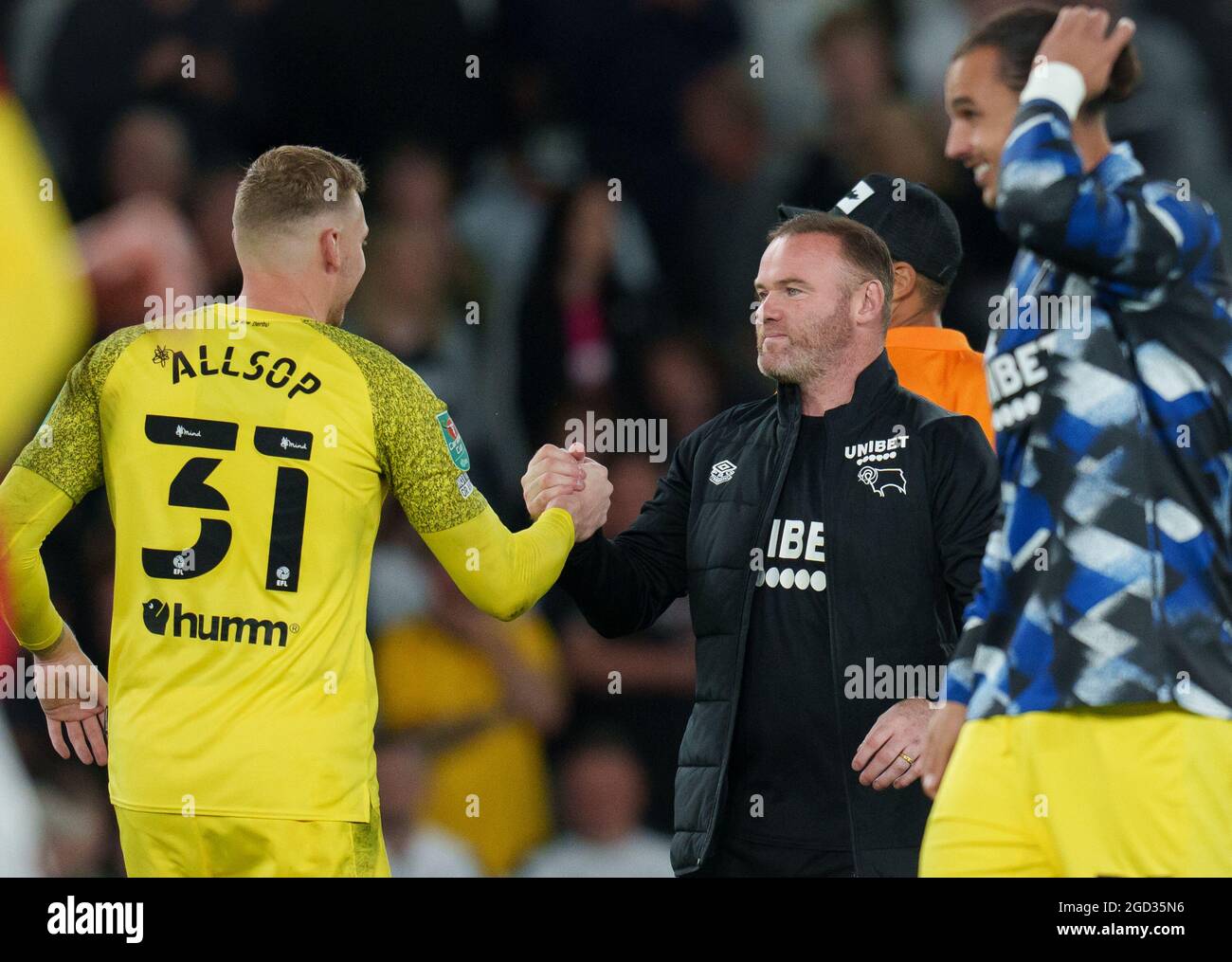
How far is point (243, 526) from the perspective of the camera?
2.68 metres

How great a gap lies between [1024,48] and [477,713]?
248cm

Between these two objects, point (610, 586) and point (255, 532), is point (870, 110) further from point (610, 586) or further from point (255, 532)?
point (255, 532)

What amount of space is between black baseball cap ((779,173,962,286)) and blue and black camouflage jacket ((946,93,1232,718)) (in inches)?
47.4

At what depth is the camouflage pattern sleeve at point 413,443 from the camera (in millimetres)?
2807

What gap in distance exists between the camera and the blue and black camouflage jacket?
236 centimetres

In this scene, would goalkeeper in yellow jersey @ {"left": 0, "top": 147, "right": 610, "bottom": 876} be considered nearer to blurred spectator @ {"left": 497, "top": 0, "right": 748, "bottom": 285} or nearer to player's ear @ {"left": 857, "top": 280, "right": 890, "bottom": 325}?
player's ear @ {"left": 857, "top": 280, "right": 890, "bottom": 325}

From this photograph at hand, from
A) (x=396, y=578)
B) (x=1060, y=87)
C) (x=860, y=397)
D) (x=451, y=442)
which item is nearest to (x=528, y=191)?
(x=396, y=578)

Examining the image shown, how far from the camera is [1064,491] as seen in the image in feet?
7.99

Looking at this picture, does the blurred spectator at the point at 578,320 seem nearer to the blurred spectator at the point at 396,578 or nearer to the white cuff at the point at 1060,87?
the blurred spectator at the point at 396,578

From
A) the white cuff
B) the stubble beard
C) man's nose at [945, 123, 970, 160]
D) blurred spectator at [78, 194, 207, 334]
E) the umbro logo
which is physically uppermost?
blurred spectator at [78, 194, 207, 334]

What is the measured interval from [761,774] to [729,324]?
207cm

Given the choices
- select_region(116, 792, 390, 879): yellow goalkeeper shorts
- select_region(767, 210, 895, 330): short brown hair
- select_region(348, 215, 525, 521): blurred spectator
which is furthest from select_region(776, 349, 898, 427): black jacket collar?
select_region(348, 215, 525, 521): blurred spectator

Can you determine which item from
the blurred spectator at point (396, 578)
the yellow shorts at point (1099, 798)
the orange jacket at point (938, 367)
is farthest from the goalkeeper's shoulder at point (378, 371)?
the blurred spectator at point (396, 578)
